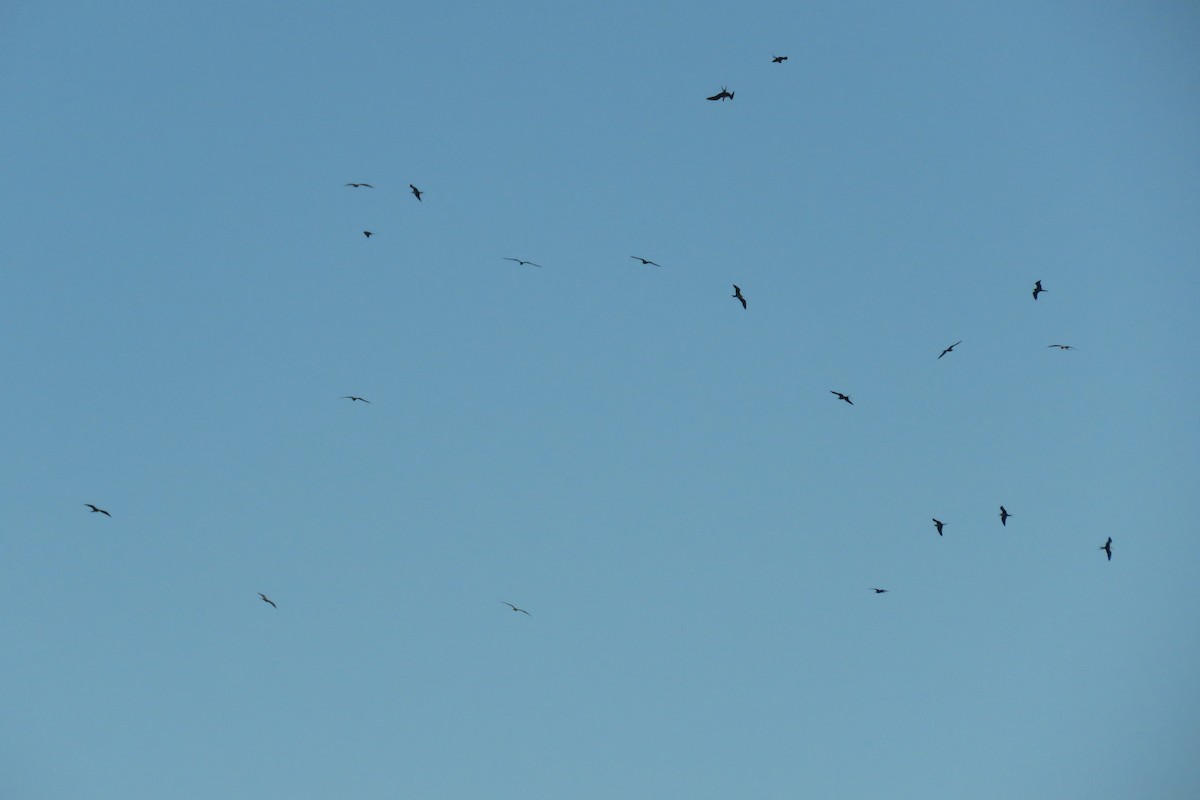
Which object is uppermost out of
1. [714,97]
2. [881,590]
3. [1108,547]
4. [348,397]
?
[714,97]

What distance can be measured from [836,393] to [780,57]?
2523cm

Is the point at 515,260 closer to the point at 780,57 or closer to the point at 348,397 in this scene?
the point at 348,397

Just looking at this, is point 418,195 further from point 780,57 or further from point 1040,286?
point 1040,286

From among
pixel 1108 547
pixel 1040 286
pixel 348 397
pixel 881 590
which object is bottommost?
pixel 881 590

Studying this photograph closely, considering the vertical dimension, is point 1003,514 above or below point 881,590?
above

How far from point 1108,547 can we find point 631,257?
45935mm

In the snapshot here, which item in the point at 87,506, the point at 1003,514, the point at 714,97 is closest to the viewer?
the point at 714,97

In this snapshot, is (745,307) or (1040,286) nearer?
(745,307)

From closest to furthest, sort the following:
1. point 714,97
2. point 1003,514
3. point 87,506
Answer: point 714,97 < point 87,506 < point 1003,514

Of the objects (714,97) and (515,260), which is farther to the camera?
(515,260)

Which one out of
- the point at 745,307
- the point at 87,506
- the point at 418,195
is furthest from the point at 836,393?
the point at 87,506

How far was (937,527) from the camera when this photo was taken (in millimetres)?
97438

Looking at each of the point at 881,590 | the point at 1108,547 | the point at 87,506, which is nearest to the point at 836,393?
the point at 881,590

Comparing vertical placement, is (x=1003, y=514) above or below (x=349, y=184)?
below
